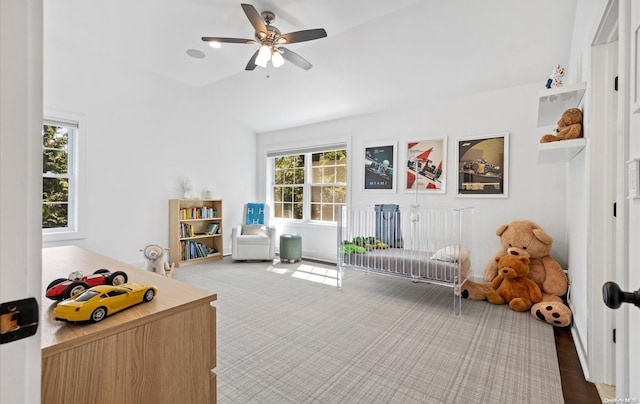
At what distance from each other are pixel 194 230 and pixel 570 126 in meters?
4.97

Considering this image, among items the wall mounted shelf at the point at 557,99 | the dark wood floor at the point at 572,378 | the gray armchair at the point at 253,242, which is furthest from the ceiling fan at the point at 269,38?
the dark wood floor at the point at 572,378

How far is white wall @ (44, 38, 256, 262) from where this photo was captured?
12.0ft

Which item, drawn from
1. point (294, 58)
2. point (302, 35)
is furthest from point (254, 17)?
point (294, 58)

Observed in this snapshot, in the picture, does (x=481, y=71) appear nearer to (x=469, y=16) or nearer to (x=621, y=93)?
(x=469, y=16)

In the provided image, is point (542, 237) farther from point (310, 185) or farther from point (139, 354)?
point (310, 185)

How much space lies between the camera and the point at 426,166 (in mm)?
3980

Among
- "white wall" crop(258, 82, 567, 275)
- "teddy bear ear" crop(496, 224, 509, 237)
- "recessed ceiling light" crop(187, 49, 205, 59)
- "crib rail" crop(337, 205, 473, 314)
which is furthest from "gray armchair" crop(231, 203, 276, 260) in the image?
"teddy bear ear" crop(496, 224, 509, 237)

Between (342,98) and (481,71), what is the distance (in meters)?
1.76

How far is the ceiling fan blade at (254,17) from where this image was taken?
7.20ft

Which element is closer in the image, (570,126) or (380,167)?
(570,126)

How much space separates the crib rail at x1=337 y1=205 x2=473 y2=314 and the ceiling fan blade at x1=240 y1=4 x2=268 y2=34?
206 cm

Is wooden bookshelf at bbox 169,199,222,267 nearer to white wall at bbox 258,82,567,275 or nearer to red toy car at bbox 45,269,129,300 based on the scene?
white wall at bbox 258,82,567,275

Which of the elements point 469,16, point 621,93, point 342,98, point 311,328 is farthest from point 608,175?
point 342,98

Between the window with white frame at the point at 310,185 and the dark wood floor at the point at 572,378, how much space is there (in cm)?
323
